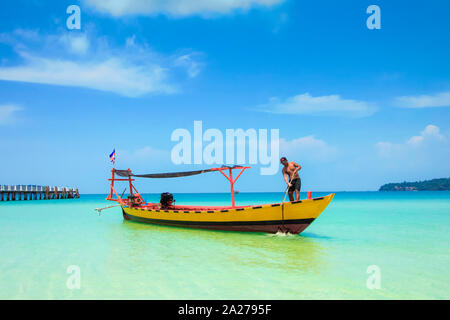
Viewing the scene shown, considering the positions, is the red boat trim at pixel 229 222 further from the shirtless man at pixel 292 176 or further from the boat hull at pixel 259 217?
the shirtless man at pixel 292 176

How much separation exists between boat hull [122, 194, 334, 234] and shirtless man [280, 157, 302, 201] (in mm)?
561

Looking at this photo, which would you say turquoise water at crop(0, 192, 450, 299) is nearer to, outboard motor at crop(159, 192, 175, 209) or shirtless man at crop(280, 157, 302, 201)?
shirtless man at crop(280, 157, 302, 201)

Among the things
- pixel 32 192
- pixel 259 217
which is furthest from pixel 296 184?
pixel 32 192

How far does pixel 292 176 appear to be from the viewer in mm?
11055

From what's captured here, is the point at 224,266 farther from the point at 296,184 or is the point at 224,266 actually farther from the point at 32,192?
the point at 32,192

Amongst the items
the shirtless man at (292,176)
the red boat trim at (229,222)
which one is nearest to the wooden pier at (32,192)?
the red boat trim at (229,222)

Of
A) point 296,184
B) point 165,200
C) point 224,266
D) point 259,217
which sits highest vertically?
point 296,184

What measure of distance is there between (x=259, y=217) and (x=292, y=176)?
1.93 m

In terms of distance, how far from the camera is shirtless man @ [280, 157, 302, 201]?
1105 centimetres

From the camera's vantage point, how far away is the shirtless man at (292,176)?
1105cm

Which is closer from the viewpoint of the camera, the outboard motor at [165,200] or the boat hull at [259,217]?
the boat hull at [259,217]

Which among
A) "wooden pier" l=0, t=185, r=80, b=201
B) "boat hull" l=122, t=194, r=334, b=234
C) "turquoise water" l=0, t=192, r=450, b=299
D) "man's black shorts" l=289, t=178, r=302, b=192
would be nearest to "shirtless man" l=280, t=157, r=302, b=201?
"man's black shorts" l=289, t=178, r=302, b=192

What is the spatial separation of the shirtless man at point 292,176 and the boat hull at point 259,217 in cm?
56
